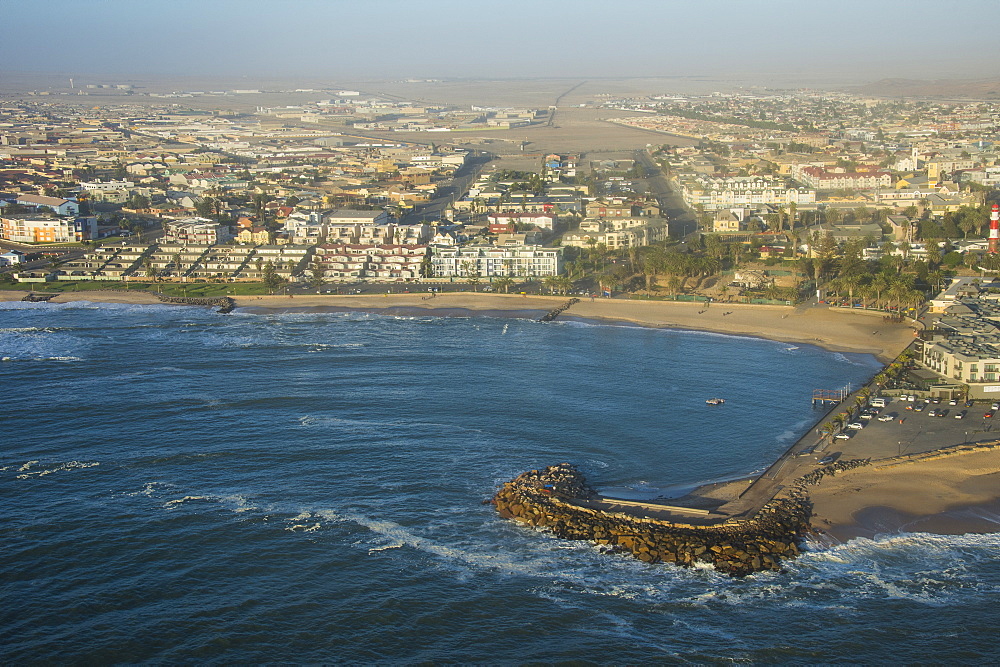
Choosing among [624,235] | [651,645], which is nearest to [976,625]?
[651,645]

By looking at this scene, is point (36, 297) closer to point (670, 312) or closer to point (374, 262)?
point (374, 262)

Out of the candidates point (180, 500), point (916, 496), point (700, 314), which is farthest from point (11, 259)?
point (916, 496)

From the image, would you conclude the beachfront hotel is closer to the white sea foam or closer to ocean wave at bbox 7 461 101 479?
the white sea foam

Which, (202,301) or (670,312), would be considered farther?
(202,301)

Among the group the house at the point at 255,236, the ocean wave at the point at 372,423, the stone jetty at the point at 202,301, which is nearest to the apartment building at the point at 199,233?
the house at the point at 255,236

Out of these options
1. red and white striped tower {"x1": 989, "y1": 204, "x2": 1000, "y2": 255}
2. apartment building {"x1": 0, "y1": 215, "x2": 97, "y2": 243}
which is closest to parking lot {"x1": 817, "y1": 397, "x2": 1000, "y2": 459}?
red and white striped tower {"x1": 989, "y1": 204, "x2": 1000, "y2": 255}

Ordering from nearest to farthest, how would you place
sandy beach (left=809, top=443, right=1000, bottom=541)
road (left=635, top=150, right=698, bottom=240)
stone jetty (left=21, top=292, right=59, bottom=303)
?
sandy beach (left=809, top=443, right=1000, bottom=541), stone jetty (left=21, top=292, right=59, bottom=303), road (left=635, top=150, right=698, bottom=240)
